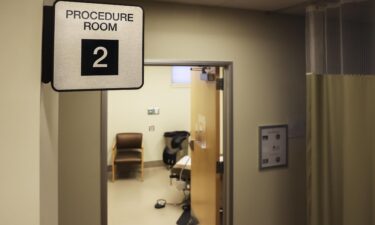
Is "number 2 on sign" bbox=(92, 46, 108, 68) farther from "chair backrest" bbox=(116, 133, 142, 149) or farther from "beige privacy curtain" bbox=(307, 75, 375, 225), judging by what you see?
"chair backrest" bbox=(116, 133, 142, 149)

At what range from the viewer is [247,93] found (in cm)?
268

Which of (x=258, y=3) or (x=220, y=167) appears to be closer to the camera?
(x=258, y=3)

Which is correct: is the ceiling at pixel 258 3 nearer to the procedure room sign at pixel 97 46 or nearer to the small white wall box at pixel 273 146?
the small white wall box at pixel 273 146

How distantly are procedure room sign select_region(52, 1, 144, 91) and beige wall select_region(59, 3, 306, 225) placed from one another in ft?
3.83

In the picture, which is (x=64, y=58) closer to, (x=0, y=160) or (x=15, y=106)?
(x=15, y=106)

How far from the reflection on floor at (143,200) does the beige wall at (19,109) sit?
11.0 feet

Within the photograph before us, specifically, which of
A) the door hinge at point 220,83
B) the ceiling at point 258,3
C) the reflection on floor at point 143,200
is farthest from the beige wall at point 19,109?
the reflection on floor at point 143,200

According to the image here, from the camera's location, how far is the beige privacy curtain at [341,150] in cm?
201

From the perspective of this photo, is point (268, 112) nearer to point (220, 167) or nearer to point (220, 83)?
point (220, 83)

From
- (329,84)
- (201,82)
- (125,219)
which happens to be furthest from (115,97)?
(329,84)

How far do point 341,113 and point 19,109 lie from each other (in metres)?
2.01

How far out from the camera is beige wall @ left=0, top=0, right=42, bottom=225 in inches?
34.0

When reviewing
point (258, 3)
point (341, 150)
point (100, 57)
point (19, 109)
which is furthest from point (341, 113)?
point (19, 109)

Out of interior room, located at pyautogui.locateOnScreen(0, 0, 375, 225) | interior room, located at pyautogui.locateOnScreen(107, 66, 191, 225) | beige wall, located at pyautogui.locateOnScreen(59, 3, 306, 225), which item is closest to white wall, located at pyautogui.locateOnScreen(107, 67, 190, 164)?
interior room, located at pyautogui.locateOnScreen(107, 66, 191, 225)
